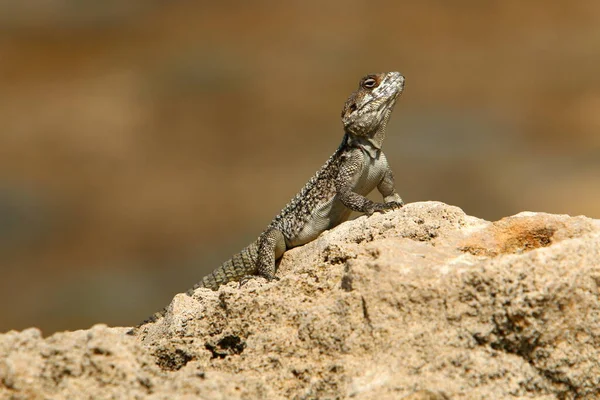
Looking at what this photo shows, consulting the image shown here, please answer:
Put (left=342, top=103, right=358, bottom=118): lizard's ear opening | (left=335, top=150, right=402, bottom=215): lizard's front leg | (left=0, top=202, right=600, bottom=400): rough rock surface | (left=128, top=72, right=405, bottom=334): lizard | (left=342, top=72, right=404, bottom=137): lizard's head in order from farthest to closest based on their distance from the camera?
(left=342, top=103, right=358, bottom=118): lizard's ear opening, (left=342, top=72, right=404, bottom=137): lizard's head, (left=128, top=72, right=405, bottom=334): lizard, (left=335, top=150, right=402, bottom=215): lizard's front leg, (left=0, top=202, right=600, bottom=400): rough rock surface

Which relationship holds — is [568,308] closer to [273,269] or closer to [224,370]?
[224,370]

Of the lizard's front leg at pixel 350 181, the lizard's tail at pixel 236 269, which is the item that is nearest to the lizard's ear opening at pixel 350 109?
the lizard's front leg at pixel 350 181

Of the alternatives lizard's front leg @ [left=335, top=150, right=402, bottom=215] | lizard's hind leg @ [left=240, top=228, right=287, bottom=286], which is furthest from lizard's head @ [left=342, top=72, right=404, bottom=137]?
lizard's hind leg @ [left=240, top=228, right=287, bottom=286]

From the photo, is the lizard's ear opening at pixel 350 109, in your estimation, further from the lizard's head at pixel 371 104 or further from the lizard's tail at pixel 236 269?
the lizard's tail at pixel 236 269

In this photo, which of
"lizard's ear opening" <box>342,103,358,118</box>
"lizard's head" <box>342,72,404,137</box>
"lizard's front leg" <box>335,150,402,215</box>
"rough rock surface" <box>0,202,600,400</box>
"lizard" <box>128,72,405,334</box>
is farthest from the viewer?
"lizard's ear opening" <box>342,103,358,118</box>

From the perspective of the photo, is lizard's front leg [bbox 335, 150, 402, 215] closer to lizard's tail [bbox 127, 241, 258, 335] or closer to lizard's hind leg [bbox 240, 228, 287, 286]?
lizard's hind leg [bbox 240, 228, 287, 286]

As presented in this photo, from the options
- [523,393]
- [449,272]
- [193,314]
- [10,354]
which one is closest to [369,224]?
[193,314]

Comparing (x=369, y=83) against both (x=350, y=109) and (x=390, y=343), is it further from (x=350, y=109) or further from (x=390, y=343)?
(x=390, y=343)

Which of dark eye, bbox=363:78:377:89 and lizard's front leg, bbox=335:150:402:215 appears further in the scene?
dark eye, bbox=363:78:377:89
